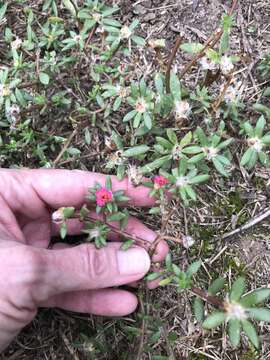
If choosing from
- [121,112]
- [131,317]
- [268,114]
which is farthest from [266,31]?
[131,317]

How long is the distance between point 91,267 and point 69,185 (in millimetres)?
351

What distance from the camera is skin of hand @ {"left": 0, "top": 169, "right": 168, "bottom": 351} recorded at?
167 centimetres

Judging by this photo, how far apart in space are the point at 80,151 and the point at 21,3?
2.64ft

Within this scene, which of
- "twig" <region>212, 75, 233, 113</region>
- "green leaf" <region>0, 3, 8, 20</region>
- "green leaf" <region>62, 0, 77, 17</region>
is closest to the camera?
"twig" <region>212, 75, 233, 113</region>

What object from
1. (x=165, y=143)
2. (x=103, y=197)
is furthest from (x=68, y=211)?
(x=165, y=143)

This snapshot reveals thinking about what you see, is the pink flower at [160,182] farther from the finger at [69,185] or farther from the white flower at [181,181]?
the finger at [69,185]

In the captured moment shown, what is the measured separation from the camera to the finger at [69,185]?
79.6 inches

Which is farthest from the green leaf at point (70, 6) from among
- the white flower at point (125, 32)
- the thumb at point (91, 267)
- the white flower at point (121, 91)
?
the thumb at point (91, 267)

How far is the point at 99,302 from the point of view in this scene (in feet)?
6.81

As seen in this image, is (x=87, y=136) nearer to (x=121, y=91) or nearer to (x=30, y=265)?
(x=121, y=91)

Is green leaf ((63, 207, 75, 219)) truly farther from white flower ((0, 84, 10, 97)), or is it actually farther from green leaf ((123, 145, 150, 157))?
white flower ((0, 84, 10, 97))

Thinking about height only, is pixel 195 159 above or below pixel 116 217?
above

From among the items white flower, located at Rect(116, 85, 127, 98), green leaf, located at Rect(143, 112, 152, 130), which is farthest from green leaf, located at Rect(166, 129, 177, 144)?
white flower, located at Rect(116, 85, 127, 98)

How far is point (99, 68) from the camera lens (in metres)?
2.23
